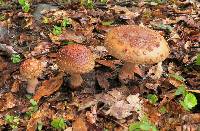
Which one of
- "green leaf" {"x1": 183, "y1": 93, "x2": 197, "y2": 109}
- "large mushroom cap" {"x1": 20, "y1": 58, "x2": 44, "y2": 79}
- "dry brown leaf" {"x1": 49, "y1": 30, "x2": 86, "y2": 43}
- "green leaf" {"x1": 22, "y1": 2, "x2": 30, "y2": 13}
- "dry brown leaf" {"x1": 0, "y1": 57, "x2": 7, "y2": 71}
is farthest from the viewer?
"green leaf" {"x1": 22, "y1": 2, "x2": 30, "y2": 13}

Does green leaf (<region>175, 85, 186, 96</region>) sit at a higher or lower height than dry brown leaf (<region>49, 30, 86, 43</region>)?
higher

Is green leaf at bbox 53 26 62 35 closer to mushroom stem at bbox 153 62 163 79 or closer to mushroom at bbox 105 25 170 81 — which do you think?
mushroom at bbox 105 25 170 81

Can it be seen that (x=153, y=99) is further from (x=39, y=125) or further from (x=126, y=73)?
(x=39, y=125)

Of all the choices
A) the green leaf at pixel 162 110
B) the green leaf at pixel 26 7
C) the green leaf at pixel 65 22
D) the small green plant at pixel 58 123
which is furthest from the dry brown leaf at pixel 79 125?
the green leaf at pixel 26 7

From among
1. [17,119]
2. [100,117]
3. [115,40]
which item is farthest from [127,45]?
[17,119]

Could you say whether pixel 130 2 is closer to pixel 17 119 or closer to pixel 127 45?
pixel 127 45

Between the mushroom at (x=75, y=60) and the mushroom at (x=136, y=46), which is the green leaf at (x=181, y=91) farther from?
the mushroom at (x=75, y=60)

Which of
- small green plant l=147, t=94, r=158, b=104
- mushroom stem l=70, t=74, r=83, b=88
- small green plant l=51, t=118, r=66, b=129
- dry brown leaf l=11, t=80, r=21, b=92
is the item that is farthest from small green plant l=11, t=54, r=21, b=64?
small green plant l=147, t=94, r=158, b=104
